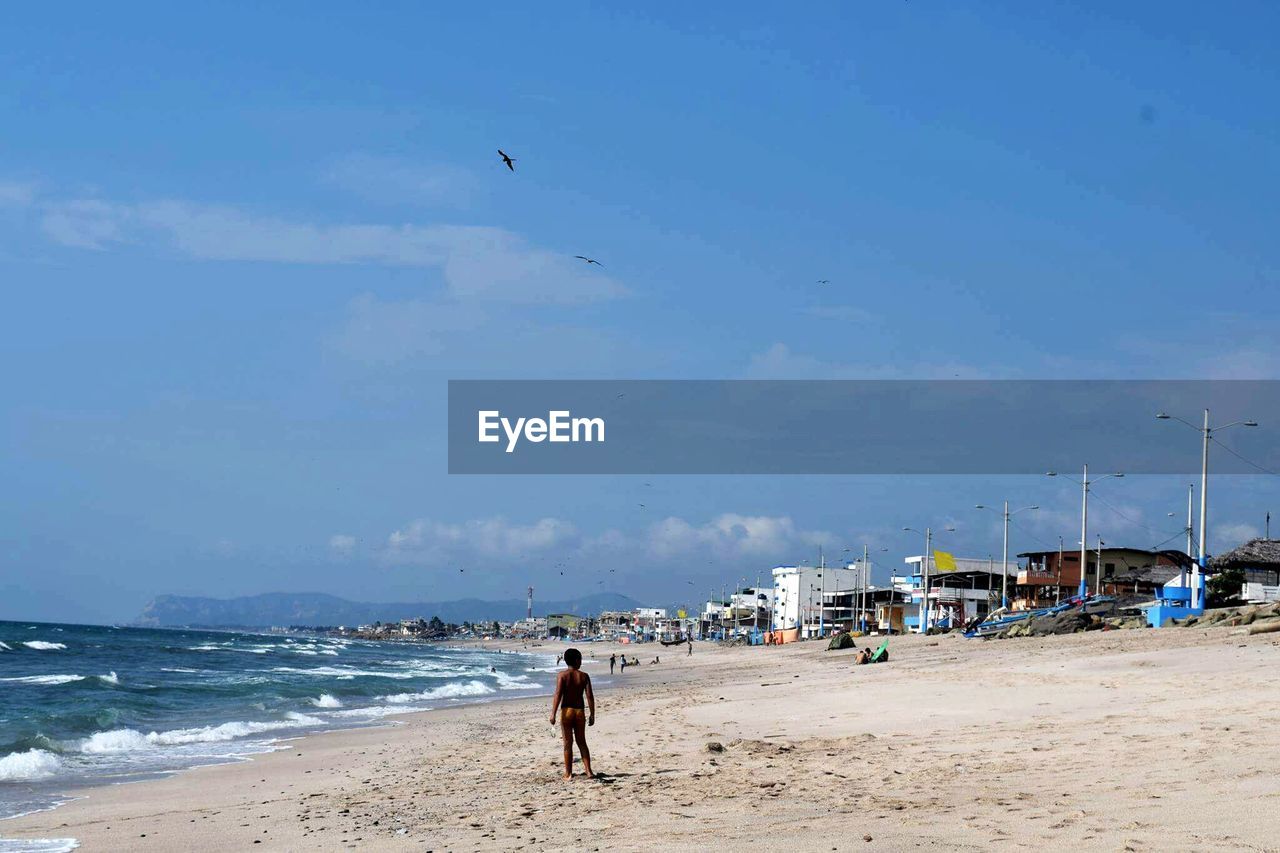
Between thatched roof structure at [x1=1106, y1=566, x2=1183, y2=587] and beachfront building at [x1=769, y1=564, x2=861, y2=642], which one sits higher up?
thatched roof structure at [x1=1106, y1=566, x2=1183, y2=587]

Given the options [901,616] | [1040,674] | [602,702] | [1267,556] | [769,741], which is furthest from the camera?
[901,616]

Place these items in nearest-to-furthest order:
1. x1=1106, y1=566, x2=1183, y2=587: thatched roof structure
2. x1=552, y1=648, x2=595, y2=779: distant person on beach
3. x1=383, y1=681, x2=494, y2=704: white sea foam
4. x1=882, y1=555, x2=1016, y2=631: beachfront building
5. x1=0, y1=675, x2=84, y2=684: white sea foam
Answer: x1=552, y1=648, x2=595, y2=779: distant person on beach → x1=383, y1=681, x2=494, y2=704: white sea foam → x1=0, y1=675, x2=84, y2=684: white sea foam → x1=1106, y1=566, x2=1183, y2=587: thatched roof structure → x1=882, y1=555, x2=1016, y2=631: beachfront building

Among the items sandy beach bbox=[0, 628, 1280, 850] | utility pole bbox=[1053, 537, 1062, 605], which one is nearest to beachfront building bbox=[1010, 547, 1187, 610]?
utility pole bbox=[1053, 537, 1062, 605]

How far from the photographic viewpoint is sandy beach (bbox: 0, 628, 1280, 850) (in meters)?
10.1

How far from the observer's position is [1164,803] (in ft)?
33.0

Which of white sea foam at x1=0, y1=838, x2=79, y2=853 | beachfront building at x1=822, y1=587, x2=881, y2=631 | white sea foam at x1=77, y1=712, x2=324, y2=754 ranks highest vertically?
white sea foam at x1=0, y1=838, x2=79, y2=853

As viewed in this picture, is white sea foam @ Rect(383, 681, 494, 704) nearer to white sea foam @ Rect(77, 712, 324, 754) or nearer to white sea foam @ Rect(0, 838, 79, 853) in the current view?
white sea foam @ Rect(77, 712, 324, 754)

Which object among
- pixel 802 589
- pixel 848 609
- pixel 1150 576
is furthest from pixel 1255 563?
pixel 802 589

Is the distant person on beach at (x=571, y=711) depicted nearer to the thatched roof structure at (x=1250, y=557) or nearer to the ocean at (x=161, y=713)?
the ocean at (x=161, y=713)

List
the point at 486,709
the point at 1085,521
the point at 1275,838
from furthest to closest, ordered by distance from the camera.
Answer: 1. the point at 1085,521
2. the point at 486,709
3. the point at 1275,838

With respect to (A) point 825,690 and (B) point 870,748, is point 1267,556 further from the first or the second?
(B) point 870,748

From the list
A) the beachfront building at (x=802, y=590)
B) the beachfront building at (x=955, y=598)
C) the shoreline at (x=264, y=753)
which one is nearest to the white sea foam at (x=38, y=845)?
the shoreline at (x=264, y=753)

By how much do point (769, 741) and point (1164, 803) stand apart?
8.33 m

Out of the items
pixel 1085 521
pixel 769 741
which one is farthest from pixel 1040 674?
pixel 1085 521
